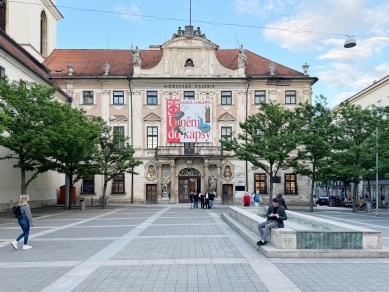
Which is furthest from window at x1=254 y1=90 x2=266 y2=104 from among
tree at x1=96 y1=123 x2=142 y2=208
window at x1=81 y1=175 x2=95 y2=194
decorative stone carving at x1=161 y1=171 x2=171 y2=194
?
window at x1=81 y1=175 x2=95 y2=194

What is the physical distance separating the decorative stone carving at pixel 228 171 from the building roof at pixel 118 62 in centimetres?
1014

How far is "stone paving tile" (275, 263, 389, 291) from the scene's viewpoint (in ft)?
26.8

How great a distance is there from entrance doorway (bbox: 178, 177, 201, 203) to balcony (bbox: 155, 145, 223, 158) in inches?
110

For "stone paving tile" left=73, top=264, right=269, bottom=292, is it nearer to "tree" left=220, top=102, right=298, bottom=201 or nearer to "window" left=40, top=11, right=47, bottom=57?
"tree" left=220, top=102, right=298, bottom=201

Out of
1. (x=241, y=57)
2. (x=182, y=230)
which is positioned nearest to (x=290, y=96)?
(x=241, y=57)

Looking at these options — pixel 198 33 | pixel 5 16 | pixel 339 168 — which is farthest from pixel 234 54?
pixel 5 16

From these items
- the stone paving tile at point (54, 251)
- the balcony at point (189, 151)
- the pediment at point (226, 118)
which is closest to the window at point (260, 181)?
the balcony at point (189, 151)

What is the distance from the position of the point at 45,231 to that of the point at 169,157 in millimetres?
26683

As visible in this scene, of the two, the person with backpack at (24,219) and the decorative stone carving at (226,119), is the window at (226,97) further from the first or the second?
the person with backpack at (24,219)

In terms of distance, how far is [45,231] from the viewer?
18812 mm

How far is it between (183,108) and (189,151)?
4.71 m

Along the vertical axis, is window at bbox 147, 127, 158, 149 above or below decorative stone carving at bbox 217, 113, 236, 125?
below

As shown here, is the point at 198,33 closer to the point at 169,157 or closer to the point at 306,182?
the point at 169,157

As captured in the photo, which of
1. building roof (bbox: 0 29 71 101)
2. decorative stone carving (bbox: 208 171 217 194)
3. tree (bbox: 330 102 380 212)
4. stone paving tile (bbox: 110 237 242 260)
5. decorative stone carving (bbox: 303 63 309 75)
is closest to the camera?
stone paving tile (bbox: 110 237 242 260)
